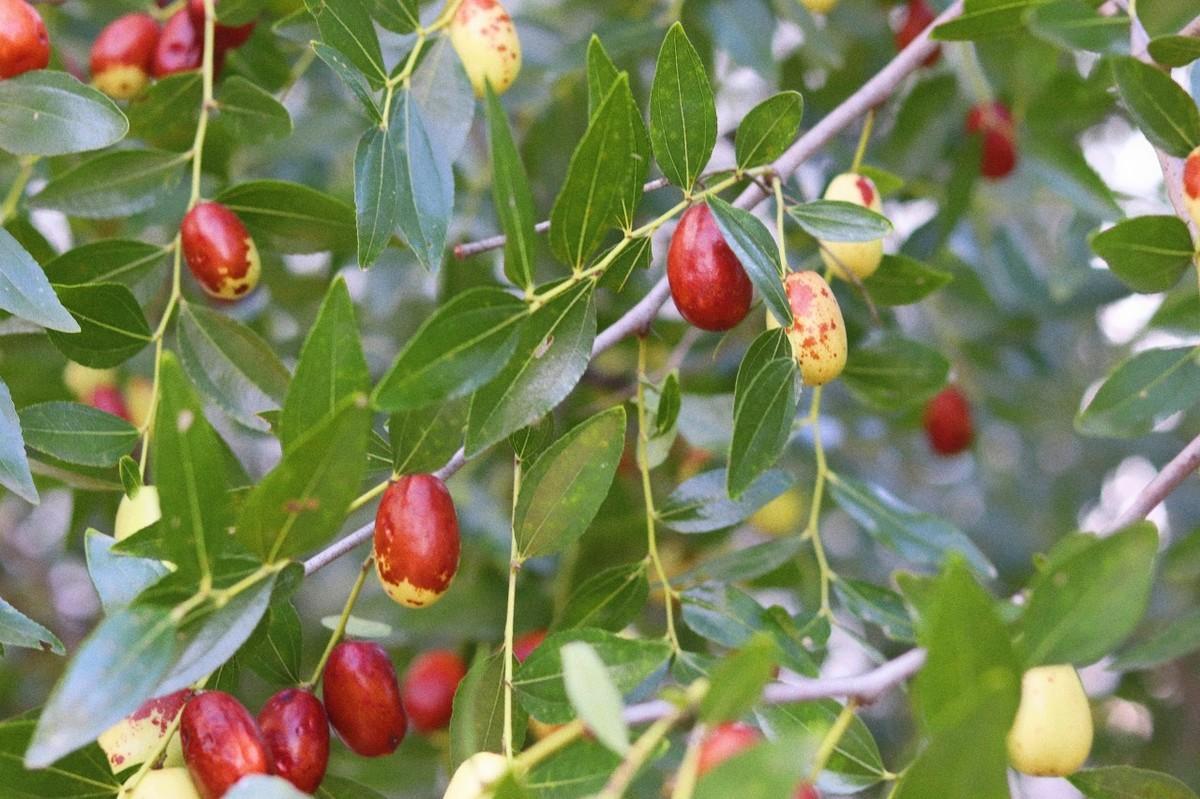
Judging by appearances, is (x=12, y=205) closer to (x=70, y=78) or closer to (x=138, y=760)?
(x=70, y=78)

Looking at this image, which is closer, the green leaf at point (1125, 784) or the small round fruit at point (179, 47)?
the green leaf at point (1125, 784)

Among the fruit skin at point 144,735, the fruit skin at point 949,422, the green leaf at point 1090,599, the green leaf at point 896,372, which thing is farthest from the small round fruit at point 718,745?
the fruit skin at point 949,422

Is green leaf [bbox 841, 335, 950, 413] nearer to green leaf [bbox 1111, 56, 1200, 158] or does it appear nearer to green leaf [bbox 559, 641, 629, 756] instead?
green leaf [bbox 1111, 56, 1200, 158]

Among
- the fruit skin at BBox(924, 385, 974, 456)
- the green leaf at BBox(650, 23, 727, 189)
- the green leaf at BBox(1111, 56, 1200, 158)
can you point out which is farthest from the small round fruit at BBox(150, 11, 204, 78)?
the fruit skin at BBox(924, 385, 974, 456)

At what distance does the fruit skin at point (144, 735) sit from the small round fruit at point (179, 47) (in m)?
0.69

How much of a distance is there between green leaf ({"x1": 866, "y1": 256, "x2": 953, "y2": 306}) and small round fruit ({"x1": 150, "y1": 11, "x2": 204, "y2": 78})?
0.69 metres

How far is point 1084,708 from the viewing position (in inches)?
33.0

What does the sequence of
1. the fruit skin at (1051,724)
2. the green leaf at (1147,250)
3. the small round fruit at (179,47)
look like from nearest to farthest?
the fruit skin at (1051,724)
the green leaf at (1147,250)
the small round fruit at (179,47)

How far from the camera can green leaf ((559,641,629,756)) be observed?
0.56 m

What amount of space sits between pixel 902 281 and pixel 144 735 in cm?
72

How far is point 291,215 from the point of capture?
111cm

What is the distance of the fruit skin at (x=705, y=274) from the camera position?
888mm

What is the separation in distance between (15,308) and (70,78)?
20cm

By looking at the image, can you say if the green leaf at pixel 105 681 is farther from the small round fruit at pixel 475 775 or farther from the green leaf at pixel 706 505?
the green leaf at pixel 706 505
